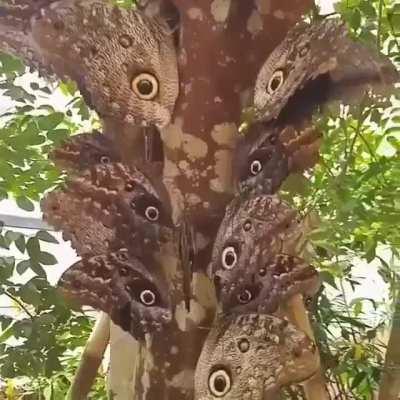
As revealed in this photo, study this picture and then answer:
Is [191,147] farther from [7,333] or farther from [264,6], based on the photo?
[7,333]

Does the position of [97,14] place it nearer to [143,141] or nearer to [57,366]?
[143,141]

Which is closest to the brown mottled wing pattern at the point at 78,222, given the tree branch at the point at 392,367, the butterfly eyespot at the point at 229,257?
the butterfly eyespot at the point at 229,257

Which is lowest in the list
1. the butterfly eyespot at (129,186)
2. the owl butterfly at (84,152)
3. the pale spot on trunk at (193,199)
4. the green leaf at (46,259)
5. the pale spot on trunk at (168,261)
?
the pale spot on trunk at (168,261)

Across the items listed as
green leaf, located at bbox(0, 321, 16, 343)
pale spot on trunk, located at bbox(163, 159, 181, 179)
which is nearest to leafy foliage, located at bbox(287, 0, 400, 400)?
pale spot on trunk, located at bbox(163, 159, 181, 179)

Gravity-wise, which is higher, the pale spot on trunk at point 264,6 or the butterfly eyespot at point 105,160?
the pale spot on trunk at point 264,6

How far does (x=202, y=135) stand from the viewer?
2.47 feet

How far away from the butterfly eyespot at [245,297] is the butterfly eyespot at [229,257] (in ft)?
0.08

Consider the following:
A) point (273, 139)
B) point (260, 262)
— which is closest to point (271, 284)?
point (260, 262)

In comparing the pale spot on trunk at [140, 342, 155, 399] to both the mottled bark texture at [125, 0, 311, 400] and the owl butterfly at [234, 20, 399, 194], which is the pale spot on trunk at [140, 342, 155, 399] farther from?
the owl butterfly at [234, 20, 399, 194]

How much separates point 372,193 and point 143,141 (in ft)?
0.87

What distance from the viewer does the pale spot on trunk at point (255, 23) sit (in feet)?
2.49

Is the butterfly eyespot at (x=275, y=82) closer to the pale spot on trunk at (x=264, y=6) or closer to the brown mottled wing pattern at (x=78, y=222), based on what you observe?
the pale spot on trunk at (x=264, y=6)

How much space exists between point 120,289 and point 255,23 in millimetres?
275

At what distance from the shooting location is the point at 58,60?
733 mm
